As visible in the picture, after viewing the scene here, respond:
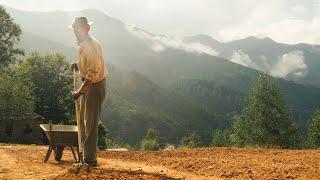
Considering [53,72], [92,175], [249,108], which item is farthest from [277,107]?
[92,175]

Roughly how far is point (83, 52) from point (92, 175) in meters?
3.13

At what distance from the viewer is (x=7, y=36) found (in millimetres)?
60344

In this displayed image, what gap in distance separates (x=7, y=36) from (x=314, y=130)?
188ft

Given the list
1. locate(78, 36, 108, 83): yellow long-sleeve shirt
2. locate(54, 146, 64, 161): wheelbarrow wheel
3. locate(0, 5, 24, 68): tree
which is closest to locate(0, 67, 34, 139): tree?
locate(0, 5, 24, 68): tree

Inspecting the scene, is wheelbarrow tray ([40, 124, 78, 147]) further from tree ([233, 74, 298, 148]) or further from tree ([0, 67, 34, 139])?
tree ([233, 74, 298, 148])

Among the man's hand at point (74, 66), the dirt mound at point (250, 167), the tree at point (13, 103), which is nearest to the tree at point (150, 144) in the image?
the tree at point (13, 103)

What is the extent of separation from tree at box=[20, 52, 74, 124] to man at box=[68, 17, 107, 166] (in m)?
54.1

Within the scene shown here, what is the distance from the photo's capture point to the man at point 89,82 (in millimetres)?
11258

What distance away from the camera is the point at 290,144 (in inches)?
2692

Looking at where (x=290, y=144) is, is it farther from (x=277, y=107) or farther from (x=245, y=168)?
(x=245, y=168)

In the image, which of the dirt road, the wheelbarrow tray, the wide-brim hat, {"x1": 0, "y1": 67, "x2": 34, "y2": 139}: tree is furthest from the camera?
{"x1": 0, "y1": 67, "x2": 34, "y2": 139}: tree

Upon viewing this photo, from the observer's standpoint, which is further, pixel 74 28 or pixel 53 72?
pixel 53 72

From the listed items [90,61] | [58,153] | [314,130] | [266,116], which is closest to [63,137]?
[58,153]

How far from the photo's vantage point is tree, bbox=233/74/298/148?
64.8 metres
